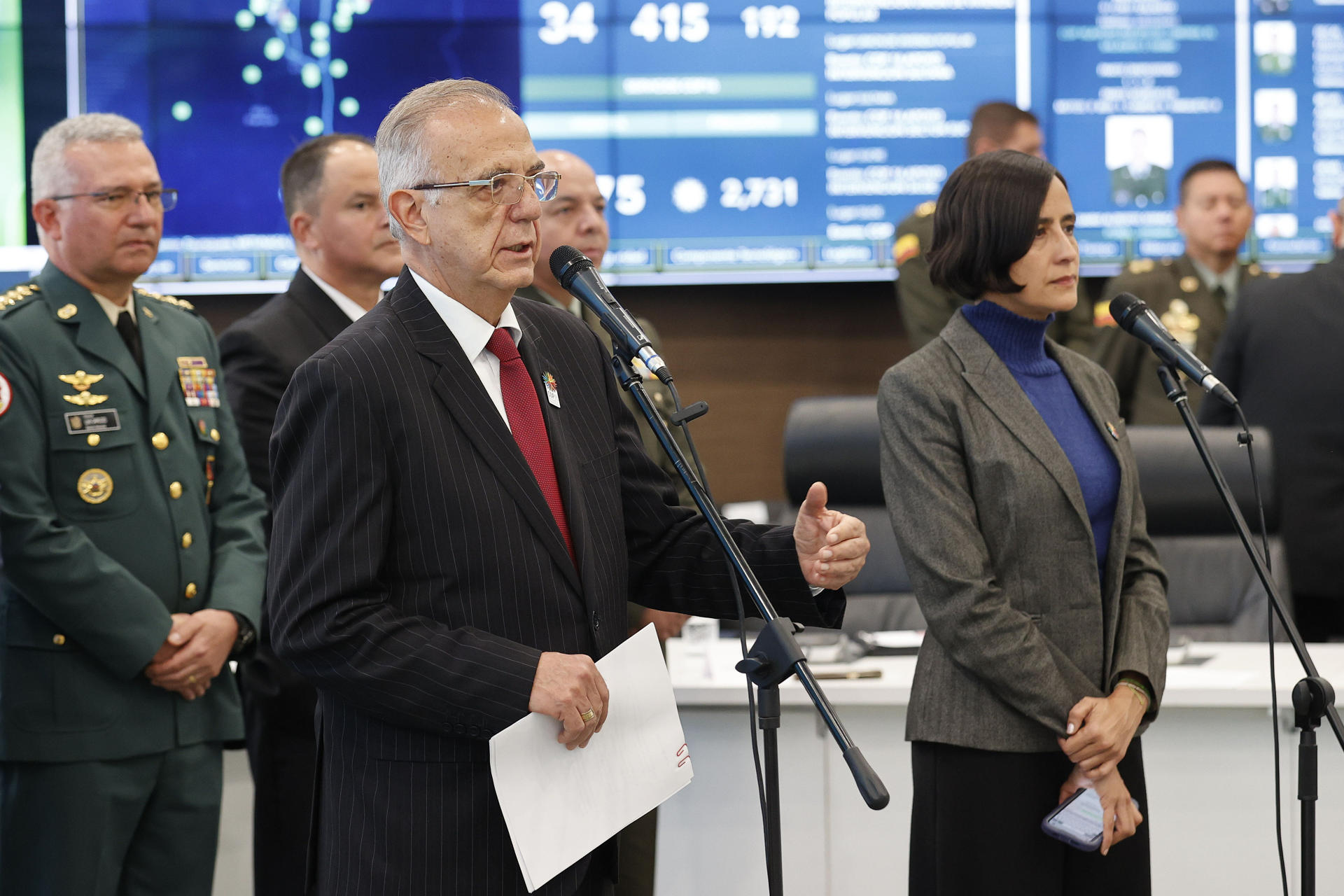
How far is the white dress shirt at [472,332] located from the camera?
1.52 m

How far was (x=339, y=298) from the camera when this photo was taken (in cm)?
269

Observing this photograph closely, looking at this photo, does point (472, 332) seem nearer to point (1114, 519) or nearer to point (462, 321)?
point (462, 321)

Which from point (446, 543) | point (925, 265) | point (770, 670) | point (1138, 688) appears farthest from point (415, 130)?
point (925, 265)

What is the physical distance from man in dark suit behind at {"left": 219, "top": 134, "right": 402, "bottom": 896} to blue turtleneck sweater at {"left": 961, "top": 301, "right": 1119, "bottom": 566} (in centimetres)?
127

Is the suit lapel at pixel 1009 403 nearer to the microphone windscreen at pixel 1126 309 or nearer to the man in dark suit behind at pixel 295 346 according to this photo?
the microphone windscreen at pixel 1126 309

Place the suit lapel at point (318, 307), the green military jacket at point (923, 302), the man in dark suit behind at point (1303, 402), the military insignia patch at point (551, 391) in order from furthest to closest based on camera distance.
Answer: the green military jacket at point (923, 302) → the man in dark suit behind at point (1303, 402) → the suit lapel at point (318, 307) → the military insignia patch at point (551, 391)

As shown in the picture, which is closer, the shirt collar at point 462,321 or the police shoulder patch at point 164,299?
the shirt collar at point 462,321

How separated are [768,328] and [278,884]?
3.33m

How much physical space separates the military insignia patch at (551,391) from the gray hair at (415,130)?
0.77 ft

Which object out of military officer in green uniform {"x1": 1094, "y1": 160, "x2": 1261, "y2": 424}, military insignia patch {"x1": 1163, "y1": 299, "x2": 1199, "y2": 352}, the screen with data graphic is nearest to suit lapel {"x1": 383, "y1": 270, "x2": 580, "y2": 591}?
military officer in green uniform {"x1": 1094, "y1": 160, "x2": 1261, "y2": 424}

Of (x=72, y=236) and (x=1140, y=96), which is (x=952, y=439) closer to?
(x=72, y=236)

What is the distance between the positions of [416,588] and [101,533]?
3.41ft

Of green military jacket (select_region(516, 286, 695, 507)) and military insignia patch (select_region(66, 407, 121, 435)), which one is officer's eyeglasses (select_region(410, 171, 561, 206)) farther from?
military insignia patch (select_region(66, 407, 121, 435))

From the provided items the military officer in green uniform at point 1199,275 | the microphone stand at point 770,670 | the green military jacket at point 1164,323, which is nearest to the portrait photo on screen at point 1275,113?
the military officer in green uniform at point 1199,275
